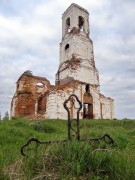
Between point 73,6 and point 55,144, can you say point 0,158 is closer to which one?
point 55,144

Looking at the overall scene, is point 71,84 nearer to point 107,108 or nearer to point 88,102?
point 88,102

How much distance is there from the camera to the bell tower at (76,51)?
20.9m

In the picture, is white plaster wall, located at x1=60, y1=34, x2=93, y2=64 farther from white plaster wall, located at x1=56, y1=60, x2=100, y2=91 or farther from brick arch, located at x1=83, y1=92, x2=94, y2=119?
brick arch, located at x1=83, y1=92, x2=94, y2=119

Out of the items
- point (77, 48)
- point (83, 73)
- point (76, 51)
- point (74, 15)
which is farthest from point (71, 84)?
point (74, 15)

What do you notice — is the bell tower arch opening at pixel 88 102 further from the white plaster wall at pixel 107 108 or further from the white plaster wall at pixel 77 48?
the white plaster wall at pixel 77 48


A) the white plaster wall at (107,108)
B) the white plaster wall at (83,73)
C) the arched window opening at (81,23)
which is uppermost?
the arched window opening at (81,23)

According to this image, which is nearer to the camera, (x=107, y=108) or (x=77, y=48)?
(x=77, y=48)

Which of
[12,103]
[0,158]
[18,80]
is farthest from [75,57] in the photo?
[0,158]

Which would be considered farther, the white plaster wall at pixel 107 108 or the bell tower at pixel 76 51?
the white plaster wall at pixel 107 108

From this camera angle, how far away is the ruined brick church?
19.4 m

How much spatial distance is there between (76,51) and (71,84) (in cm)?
403

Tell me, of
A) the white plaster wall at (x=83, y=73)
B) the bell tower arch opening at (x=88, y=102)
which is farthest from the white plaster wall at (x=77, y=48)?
the bell tower arch opening at (x=88, y=102)

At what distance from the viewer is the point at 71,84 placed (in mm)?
19781

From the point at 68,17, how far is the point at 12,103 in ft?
39.9
